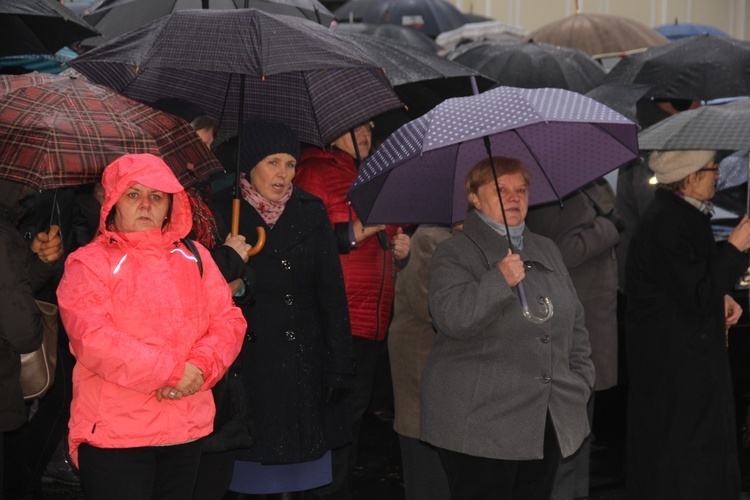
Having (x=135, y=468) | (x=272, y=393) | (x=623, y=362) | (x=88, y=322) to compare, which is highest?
(x=88, y=322)

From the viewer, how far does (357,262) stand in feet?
20.5

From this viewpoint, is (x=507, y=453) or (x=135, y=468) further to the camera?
(x=507, y=453)

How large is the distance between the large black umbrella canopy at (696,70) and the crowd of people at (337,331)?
1103mm

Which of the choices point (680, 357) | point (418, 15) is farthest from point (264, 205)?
point (418, 15)

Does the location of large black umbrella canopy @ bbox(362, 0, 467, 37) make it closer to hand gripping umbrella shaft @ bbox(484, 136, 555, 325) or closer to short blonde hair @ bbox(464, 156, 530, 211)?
short blonde hair @ bbox(464, 156, 530, 211)

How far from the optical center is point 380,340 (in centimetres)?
630

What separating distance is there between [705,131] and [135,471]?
306 centimetres

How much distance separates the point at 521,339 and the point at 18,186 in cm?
211

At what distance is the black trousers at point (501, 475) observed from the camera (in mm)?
4914

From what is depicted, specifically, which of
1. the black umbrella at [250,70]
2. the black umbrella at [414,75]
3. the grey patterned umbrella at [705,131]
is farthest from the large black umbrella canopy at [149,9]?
the grey patterned umbrella at [705,131]

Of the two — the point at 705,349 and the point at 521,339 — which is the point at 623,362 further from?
the point at 521,339

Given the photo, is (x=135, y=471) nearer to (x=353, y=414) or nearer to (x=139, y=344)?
(x=139, y=344)

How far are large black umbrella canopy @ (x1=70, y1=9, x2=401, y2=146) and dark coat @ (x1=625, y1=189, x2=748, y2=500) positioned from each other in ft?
4.74

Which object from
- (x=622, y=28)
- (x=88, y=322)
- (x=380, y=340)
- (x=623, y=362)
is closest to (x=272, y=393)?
(x=380, y=340)
